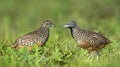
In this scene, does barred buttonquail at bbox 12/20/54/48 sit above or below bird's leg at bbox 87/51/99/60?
above

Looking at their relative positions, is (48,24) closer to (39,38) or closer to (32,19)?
(39,38)

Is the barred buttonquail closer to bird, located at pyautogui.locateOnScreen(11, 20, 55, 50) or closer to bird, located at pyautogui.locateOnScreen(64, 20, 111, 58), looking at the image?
bird, located at pyautogui.locateOnScreen(11, 20, 55, 50)

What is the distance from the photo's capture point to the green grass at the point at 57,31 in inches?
480

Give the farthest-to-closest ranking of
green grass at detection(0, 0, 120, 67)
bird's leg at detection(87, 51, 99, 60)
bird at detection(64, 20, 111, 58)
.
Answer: bird at detection(64, 20, 111, 58)
bird's leg at detection(87, 51, 99, 60)
green grass at detection(0, 0, 120, 67)

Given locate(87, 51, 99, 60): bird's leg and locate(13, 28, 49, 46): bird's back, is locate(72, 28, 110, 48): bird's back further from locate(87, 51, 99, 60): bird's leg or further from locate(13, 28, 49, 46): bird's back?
locate(13, 28, 49, 46): bird's back

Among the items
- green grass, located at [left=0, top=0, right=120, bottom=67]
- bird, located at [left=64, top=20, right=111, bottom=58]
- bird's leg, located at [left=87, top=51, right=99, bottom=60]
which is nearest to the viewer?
green grass, located at [left=0, top=0, right=120, bottom=67]

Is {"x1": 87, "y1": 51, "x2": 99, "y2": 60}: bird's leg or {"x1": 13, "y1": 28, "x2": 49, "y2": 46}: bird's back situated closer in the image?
{"x1": 87, "y1": 51, "x2": 99, "y2": 60}: bird's leg

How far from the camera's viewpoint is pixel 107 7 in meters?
23.4

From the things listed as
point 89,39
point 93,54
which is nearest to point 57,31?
point 89,39

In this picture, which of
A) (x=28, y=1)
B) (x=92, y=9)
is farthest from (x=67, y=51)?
(x=28, y=1)

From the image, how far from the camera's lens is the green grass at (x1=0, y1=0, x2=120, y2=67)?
40.0 ft

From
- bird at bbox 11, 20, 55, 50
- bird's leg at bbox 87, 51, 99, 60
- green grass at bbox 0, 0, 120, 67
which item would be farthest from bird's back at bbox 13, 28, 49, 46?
bird's leg at bbox 87, 51, 99, 60

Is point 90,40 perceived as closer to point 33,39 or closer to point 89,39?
point 89,39

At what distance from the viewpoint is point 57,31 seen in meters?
17.3
